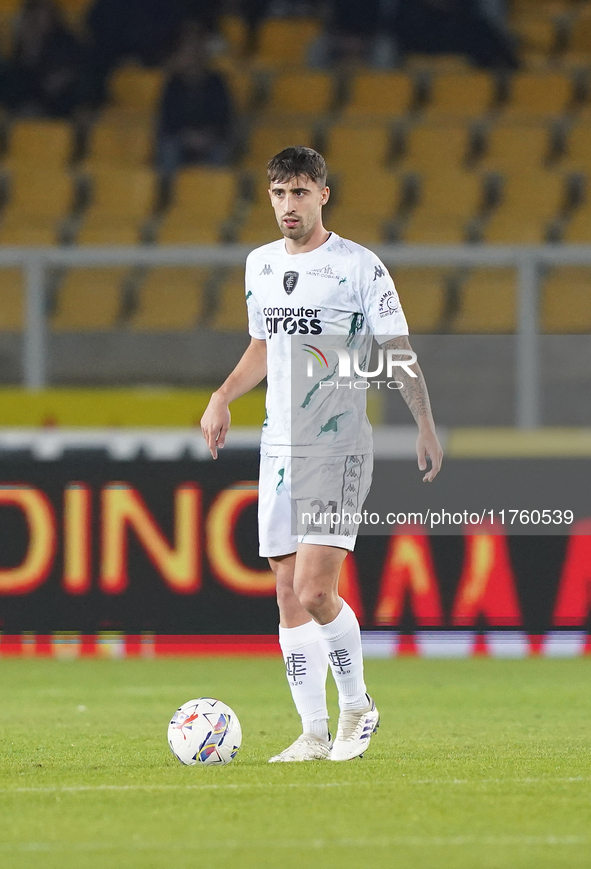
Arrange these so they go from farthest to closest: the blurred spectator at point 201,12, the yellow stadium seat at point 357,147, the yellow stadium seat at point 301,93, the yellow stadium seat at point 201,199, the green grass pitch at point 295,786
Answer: the blurred spectator at point 201,12, the yellow stadium seat at point 301,93, the yellow stadium seat at point 357,147, the yellow stadium seat at point 201,199, the green grass pitch at point 295,786

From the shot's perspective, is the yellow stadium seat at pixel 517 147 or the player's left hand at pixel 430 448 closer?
the player's left hand at pixel 430 448

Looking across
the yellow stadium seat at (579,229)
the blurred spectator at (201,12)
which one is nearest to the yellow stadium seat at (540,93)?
the yellow stadium seat at (579,229)

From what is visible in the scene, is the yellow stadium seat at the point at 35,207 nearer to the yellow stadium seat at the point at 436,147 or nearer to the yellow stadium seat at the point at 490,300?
the yellow stadium seat at the point at 436,147

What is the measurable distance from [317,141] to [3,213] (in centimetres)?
298

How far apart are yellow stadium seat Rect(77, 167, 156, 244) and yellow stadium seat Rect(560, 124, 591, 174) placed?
12.2 feet

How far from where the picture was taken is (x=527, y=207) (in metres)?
13.9

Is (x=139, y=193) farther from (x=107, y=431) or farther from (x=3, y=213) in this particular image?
(x=107, y=431)

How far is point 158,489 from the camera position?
9.86 metres

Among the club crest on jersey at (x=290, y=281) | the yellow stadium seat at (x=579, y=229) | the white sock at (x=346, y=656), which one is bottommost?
the white sock at (x=346, y=656)

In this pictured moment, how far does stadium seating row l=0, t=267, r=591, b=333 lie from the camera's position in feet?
33.3

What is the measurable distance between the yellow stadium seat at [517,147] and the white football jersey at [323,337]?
8928 mm

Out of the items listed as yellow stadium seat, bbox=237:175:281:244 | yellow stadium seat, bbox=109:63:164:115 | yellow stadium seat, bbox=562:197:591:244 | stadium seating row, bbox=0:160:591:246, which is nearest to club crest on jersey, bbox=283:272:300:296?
yellow stadium seat, bbox=237:175:281:244

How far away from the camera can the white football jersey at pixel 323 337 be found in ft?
18.6

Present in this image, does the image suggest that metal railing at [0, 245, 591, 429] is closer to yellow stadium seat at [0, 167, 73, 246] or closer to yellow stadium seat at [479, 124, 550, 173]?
yellow stadium seat at [0, 167, 73, 246]
